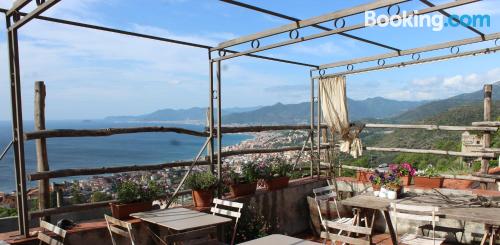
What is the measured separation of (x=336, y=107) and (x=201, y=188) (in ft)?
10.1

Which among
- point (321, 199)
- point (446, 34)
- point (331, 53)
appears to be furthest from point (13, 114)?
point (331, 53)

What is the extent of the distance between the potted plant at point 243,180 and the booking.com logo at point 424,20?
9.22 feet

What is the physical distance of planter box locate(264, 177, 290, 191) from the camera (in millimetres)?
6137

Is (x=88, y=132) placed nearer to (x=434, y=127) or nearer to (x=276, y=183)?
(x=276, y=183)

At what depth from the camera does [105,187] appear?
4.82 meters

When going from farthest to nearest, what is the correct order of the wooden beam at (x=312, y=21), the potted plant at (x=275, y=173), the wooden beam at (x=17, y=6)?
the potted plant at (x=275, y=173) < the wooden beam at (x=312, y=21) < the wooden beam at (x=17, y=6)

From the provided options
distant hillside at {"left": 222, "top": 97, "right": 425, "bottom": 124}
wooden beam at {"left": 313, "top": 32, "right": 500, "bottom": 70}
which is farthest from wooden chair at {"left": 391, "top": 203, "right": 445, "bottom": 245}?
distant hillside at {"left": 222, "top": 97, "right": 425, "bottom": 124}

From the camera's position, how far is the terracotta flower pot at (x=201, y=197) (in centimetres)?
508

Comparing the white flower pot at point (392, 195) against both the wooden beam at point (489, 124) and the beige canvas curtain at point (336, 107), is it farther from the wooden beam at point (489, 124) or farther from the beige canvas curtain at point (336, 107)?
the wooden beam at point (489, 124)

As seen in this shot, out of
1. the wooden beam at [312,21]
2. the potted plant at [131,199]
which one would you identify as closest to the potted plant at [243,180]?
the potted plant at [131,199]

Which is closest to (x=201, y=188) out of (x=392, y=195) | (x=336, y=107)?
(x=392, y=195)

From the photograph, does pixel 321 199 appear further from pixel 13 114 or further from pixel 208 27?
pixel 13 114

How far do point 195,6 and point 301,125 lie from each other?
3.58 metres

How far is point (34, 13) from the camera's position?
3.19 metres
